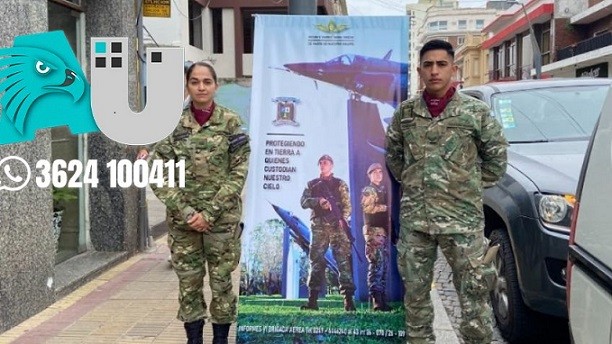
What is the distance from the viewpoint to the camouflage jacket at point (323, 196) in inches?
151

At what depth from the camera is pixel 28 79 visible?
16.2ft

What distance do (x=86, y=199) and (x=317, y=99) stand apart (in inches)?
153

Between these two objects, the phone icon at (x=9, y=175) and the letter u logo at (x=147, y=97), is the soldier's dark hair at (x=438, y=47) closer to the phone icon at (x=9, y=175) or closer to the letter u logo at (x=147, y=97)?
the letter u logo at (x=147, y=97)

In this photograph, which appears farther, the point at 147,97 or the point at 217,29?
the point at 217,29

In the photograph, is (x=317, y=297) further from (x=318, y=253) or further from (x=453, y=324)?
(x=453, y=324)

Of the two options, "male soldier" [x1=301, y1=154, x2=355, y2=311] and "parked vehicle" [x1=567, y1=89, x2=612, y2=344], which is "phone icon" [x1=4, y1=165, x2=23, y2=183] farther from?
"parked vehicle" [x1=567, y1=89, x2=612, y2=344]

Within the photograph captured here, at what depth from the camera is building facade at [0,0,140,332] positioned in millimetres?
4645

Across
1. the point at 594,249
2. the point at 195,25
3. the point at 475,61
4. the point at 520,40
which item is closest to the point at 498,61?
the point at 520,40

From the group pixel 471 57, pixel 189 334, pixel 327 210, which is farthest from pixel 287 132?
pixel 471 57

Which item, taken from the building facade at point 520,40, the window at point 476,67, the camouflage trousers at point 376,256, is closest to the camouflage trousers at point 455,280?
the camouflage trousers at point 376,256

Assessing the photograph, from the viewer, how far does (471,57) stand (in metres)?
64.8

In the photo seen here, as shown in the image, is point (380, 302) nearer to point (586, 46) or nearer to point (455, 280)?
point (455, 280)

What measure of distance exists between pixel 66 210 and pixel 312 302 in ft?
12.2

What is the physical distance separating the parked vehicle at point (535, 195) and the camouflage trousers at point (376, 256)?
3.03ft
